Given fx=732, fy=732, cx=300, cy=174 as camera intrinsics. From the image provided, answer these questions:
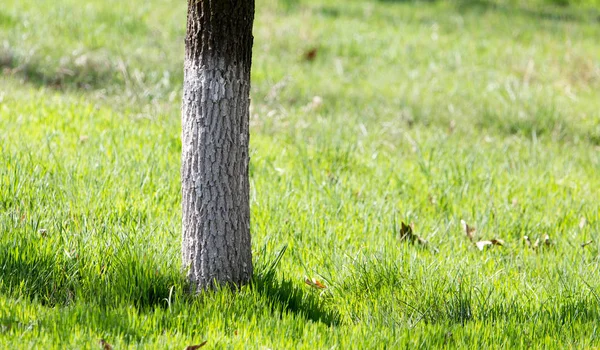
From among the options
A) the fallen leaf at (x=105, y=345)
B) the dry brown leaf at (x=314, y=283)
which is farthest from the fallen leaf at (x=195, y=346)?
the dry brown leaf at (x=314, y=283)

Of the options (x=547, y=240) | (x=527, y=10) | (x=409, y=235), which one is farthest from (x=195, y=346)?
(x=527, y=10)

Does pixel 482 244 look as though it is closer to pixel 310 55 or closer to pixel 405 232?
pixel 405 232

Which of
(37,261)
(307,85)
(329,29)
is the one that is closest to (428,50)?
(329,29)

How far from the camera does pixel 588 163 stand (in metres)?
6.29

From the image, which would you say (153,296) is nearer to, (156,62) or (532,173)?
(532,173)

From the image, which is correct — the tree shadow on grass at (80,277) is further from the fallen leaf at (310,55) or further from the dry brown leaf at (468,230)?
the fallen leaf at (310,55)

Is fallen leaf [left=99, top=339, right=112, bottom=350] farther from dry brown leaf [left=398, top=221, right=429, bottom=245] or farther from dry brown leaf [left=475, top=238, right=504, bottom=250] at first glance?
dry brown leaf [left=475, top=238, right=504, bottom=250]

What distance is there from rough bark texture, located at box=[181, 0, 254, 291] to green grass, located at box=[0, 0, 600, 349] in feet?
0.52

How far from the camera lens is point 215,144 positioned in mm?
3156

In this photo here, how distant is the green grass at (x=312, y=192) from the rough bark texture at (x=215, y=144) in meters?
0.16

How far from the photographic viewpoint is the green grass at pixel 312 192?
10.1 ft

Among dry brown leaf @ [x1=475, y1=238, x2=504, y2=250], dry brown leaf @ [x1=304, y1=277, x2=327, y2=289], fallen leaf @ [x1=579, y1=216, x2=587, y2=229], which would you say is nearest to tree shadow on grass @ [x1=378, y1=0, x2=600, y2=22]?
fallen leaf @ [x1=579, y1=216, x2=587, y2=229]

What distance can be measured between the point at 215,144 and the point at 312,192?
159 centimetres

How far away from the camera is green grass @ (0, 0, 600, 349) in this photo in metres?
3.07
